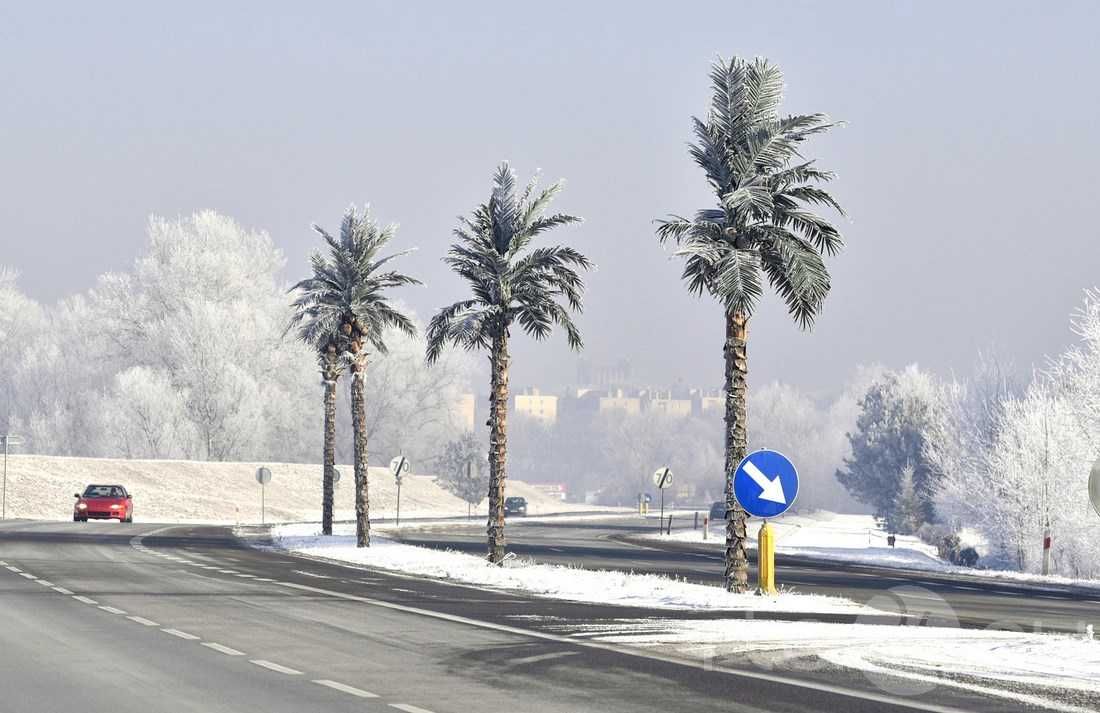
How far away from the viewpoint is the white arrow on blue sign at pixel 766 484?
22.2m

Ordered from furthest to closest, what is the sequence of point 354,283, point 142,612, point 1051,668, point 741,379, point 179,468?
point 179,468
point 354,283
point 741,379
point 142,612
point 1051,668

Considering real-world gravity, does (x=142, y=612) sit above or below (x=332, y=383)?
below

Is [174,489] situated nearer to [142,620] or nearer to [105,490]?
[105,490]

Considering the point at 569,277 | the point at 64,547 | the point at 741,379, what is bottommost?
the point at 64,547

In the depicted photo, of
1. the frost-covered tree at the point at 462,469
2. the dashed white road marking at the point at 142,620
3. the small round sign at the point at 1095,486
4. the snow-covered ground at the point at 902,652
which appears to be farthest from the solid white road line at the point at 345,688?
the frost-covered tree at the point at 462,469

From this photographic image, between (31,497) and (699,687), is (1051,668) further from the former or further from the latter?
(31,497)

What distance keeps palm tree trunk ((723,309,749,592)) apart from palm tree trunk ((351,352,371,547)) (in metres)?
19.4

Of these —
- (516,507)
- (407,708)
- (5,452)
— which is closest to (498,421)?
(407,708)

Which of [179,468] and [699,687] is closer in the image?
[699,687]

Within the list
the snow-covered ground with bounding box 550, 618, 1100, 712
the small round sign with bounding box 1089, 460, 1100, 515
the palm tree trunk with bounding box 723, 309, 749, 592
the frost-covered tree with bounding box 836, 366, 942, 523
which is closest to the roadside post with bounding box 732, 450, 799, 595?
the snow-covered ground with bounding box 550, 618, 1100, 712

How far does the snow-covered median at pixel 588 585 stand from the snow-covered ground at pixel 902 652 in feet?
10.6

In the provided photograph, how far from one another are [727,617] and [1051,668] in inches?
287

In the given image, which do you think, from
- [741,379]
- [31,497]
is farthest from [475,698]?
[31,497]

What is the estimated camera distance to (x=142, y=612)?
21203 mm
